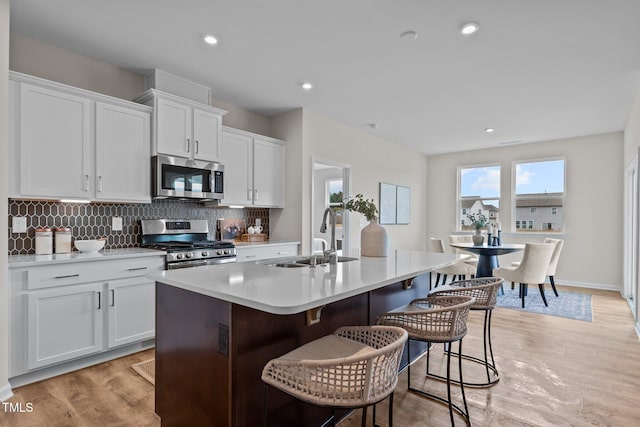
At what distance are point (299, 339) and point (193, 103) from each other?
108 inches

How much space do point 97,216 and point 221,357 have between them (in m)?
2.46

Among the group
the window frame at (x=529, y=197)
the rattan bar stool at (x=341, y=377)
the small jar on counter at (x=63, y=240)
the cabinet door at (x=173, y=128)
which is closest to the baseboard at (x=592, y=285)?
the window frame at (x=529, y=197)

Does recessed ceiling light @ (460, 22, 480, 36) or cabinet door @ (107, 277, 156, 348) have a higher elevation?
recessed ceiling light @ (460, 22, 480, 36)

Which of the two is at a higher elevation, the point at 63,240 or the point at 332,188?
the point at 332,188

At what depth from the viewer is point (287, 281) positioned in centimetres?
170

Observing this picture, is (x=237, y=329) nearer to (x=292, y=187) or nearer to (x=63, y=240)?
(x=63, y=240)

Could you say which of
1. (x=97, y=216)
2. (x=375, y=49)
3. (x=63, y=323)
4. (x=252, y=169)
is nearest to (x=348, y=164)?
(x=252, y=169)

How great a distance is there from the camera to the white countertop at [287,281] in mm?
1331

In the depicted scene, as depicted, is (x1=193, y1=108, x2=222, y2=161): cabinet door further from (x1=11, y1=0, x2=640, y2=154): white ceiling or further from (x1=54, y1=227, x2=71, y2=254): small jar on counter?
(x1=54, y1=227, x2=71, y2=254): small jar on counter

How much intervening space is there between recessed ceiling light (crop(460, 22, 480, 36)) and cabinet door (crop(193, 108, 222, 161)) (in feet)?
8.12

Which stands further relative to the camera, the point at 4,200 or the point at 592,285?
the point at 592,285

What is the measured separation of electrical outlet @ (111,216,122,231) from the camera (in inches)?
131

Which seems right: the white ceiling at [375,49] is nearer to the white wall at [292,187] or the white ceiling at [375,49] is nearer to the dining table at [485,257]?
the white wall at [292,187]

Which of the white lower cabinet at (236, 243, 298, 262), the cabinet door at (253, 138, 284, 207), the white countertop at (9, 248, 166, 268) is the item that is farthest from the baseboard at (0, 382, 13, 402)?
the cabinet door at (253, 138, 284, 207)
